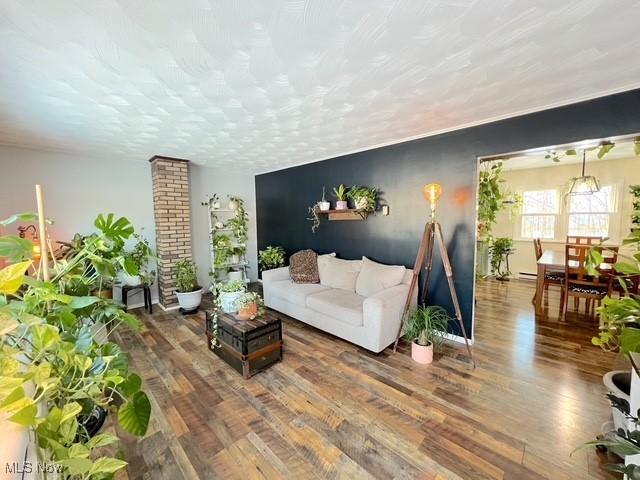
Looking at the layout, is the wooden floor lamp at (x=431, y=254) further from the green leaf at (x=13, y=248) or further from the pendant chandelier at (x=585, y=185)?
the green leaf at (x=13, y=248)

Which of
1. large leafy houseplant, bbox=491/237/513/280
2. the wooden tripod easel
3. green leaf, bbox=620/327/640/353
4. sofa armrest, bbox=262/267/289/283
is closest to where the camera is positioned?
green leaf, bbox=620/327/640/353

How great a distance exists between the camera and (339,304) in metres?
2.94

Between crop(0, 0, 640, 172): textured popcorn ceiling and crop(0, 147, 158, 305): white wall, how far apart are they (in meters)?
0.84

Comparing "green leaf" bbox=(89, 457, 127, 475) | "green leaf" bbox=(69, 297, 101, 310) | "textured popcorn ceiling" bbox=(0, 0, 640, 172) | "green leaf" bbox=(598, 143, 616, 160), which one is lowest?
"green leaf" bbox=(89, 457, 127, 475)

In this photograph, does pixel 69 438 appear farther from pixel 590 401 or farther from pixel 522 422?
pixel 590 401

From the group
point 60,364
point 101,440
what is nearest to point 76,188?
point 60,364

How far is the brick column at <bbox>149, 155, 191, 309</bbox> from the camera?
3.99 metres

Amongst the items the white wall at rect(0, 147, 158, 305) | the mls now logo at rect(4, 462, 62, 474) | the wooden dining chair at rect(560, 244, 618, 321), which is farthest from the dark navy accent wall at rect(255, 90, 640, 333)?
the mls now logo at rect(4, 462, 62, 474)

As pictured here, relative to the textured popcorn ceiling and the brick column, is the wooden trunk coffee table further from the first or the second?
the textured popcorn ceiling

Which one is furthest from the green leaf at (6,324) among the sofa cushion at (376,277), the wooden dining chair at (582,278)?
the wooden dining chair at (582,278)

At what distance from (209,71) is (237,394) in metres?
2.48

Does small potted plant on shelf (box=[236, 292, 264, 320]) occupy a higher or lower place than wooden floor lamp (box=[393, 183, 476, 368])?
lower

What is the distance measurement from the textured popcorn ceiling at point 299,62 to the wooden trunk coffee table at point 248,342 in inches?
80.0

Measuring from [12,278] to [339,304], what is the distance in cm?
261
